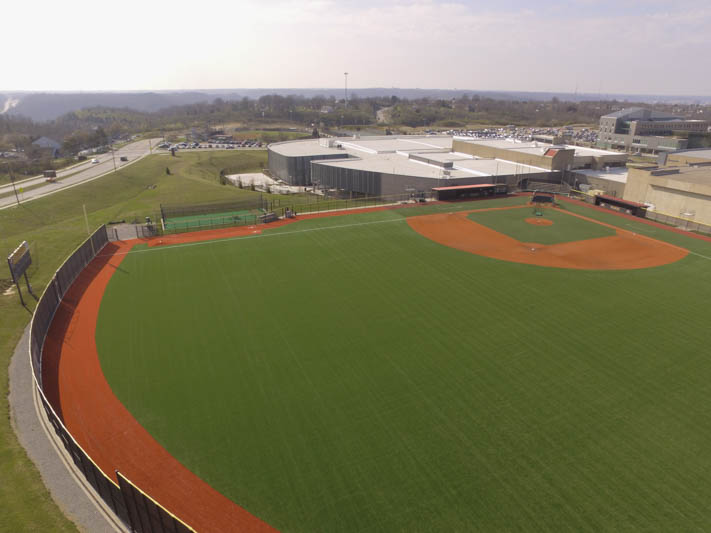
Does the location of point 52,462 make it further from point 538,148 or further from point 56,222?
point 538,148

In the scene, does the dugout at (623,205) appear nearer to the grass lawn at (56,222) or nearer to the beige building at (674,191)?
the beige building at (674,191)

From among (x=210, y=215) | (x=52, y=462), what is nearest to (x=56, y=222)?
(x=210, y=215)

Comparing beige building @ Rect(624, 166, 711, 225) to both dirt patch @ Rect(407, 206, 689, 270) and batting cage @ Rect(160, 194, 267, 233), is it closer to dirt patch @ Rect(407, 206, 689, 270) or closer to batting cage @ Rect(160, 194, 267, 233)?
dirt patch @ Rect(407, 206, 689, 270)

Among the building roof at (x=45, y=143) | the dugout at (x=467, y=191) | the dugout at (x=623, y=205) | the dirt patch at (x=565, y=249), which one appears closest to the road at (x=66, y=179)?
→ the building roof at (x=45, y=143)

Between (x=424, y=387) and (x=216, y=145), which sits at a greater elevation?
(x=216, y=145)

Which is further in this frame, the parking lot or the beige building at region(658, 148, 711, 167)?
the parking lot

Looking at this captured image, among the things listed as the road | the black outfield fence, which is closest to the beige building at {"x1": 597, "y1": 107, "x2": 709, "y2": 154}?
the black outfield fence
